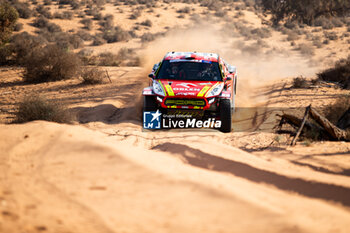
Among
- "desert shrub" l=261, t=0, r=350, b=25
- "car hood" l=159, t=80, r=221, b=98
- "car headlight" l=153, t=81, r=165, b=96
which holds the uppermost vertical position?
"desert shrub" l=261, t=0, r=350, b=25

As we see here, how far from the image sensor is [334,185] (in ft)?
15.0

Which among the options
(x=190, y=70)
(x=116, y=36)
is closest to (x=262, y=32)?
(x=116, y=36)

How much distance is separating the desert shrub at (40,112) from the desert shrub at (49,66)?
669 cm

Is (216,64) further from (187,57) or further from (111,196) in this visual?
(111,196)

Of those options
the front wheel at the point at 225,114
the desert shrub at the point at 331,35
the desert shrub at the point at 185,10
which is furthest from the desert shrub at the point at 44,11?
the front wheel at the point at 225,114

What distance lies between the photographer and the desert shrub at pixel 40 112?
8.30 meters

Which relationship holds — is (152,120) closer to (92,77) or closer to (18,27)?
(92,77)

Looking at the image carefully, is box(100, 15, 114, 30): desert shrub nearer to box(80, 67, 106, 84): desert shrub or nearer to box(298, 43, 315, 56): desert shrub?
box(298, 43, 315, 56): desert shrub

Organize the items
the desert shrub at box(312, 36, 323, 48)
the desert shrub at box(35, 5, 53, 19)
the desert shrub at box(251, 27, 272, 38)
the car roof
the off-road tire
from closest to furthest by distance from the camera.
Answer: the off-road tire
the car roof
the desert shrub at box(312, 36, 323, 48)
the desert shrub at box(251, 27, 272, 38)
the desert shrub at box(35, 5, 53, 19)

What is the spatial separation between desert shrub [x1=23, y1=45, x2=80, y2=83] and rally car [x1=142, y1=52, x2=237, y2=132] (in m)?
7.41

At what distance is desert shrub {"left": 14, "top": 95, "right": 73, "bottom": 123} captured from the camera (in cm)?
830

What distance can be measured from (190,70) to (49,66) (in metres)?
8.39

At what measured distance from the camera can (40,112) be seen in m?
8.40

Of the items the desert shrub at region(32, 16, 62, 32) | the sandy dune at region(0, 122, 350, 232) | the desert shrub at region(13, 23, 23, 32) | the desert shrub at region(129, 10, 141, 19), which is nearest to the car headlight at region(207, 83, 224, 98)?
the sandy dune at region(0, 122, 350, 232)
